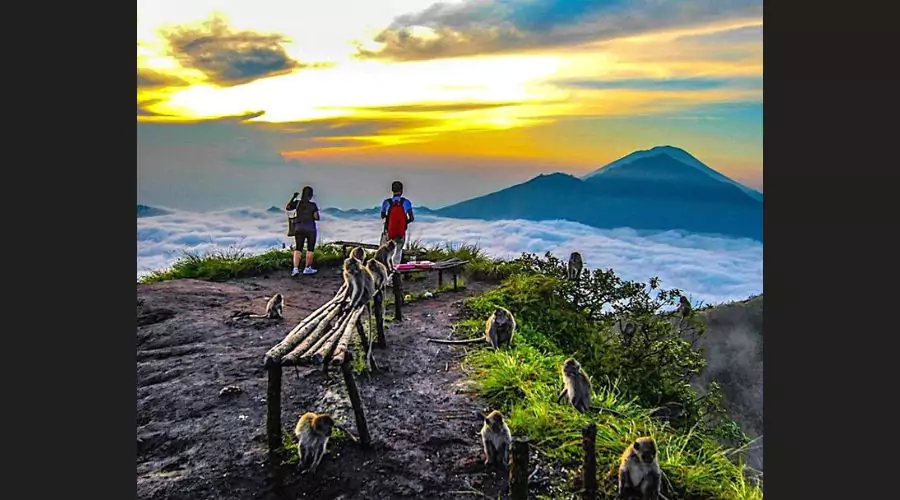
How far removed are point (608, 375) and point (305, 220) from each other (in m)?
3.72

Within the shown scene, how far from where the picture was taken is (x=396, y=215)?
27.2 feet

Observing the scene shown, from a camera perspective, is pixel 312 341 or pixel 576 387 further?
pixel 576 387


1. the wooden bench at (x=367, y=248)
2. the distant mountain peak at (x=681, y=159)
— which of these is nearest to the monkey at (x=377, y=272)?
the wooden bench at (x=367, y=248)

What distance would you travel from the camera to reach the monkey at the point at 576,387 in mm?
5590

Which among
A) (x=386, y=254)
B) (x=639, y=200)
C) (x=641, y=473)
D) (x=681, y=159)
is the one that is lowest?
(x=641, y=473)

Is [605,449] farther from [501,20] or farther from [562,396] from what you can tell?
[501,20]

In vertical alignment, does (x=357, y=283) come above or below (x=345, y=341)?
above

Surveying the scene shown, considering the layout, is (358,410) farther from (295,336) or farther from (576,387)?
(576,387)

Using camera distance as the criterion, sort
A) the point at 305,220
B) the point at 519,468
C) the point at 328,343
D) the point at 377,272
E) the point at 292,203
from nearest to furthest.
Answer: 1. the point at 519,468
2. the point at 328,343
3. the point at 377,272
4. the point at 292,203
5. the point at 305,220

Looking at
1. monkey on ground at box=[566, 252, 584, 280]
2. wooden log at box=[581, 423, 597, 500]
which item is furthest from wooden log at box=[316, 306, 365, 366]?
monkey on ground at box=[566, 252, 584, 280]

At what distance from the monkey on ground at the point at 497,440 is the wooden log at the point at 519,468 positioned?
0.73 metres

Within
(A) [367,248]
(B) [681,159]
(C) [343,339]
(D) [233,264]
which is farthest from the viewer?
(D) [233,264]

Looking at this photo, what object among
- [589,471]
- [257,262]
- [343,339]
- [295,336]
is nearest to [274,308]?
[257,262]

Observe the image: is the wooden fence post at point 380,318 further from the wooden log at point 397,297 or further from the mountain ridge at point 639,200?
the mountain ridge at point 639,200
